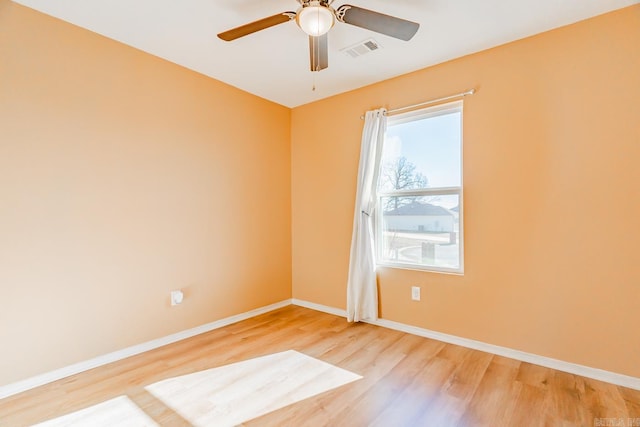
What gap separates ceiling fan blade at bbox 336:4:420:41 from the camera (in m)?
1.67

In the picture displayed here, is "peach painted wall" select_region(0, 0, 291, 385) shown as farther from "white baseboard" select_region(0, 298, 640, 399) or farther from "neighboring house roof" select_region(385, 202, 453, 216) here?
"neighboring house roof" select_region(385, 202, 453, 216)

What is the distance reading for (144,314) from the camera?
2543 mm

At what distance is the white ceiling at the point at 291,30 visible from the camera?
1992 mm

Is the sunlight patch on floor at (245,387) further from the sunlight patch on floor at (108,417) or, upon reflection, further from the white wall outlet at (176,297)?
the white wall outlet at (176,297)

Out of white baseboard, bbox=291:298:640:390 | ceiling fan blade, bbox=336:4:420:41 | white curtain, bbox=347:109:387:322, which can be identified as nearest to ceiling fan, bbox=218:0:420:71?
ceiling fan blade, bbox=336:4:420:41

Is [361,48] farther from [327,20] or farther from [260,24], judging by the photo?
[260,24]

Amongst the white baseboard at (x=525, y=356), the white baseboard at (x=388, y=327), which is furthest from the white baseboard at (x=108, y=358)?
the white baseboard at (x=525, y=356)

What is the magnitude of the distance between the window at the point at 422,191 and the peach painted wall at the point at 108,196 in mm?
1579

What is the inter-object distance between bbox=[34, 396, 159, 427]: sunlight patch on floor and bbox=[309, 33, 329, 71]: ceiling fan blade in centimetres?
245

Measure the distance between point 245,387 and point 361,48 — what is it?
9.03 feet

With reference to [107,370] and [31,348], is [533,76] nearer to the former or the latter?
[107,370]

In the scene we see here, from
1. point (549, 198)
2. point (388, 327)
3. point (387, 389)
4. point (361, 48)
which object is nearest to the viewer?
point (387, 389)

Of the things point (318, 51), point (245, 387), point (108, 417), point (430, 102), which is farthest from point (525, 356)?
point (108, 417)

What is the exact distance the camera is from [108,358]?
233cm
